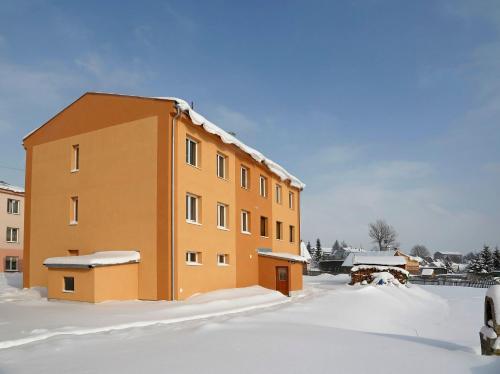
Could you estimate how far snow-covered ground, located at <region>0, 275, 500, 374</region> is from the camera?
6.71 m

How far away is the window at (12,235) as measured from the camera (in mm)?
38688

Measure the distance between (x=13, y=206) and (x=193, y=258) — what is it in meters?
27.5

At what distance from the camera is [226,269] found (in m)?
21.7

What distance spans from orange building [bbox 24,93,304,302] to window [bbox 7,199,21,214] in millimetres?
19112

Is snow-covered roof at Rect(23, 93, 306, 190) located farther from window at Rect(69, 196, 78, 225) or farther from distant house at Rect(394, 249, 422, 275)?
distant house at Rect(394, 249, 422, 275)

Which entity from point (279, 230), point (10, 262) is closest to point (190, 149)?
point (279, 230)

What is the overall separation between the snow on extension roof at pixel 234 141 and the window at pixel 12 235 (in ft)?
82.0

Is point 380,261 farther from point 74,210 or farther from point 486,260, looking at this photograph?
point 486,260

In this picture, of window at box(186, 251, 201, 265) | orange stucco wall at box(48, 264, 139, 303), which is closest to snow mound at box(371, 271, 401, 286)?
window at box(186, 251, 201, 265)

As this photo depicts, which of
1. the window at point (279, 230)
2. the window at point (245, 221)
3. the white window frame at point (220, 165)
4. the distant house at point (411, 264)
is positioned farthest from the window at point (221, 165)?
the distant house at point (411, 264)

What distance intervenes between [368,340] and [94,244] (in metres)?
13.8

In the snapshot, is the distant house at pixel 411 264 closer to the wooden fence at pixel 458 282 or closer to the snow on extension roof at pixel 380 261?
the wooden fence at pixel 458 282

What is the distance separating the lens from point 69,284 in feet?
56.6

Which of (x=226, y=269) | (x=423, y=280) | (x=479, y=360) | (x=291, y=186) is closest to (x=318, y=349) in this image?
(x=479, y=360)
